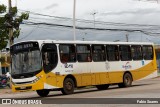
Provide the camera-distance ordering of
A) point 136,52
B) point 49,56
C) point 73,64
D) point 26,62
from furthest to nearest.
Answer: point 136,52
point 73,64
point 49,56
point 26,62

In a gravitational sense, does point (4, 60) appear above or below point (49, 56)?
above

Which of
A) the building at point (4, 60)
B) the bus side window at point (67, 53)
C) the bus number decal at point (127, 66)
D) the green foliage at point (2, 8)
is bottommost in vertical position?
the bus number decal at point (127, 66)

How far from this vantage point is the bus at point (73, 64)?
869 inches

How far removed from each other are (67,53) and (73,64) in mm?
747

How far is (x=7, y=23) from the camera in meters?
37.5

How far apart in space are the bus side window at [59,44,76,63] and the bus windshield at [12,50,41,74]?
1.60 m

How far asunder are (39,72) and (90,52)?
4.26 m

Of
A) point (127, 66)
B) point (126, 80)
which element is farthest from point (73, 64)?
→ point (126, 80)

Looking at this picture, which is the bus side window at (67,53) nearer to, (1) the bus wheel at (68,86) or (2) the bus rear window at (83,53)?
(2) the bus rear window at (83,53)

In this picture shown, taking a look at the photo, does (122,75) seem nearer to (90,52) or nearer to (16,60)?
(90,52)

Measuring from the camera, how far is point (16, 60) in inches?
894

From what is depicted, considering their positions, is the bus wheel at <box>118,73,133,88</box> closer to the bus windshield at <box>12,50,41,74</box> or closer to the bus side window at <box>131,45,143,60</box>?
the bus side window at <box>131,45,143,60</box>

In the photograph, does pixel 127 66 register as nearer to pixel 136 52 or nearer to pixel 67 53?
pixel 136 52

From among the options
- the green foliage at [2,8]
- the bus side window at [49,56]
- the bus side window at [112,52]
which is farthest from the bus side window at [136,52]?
the green foliage at [2,8]
